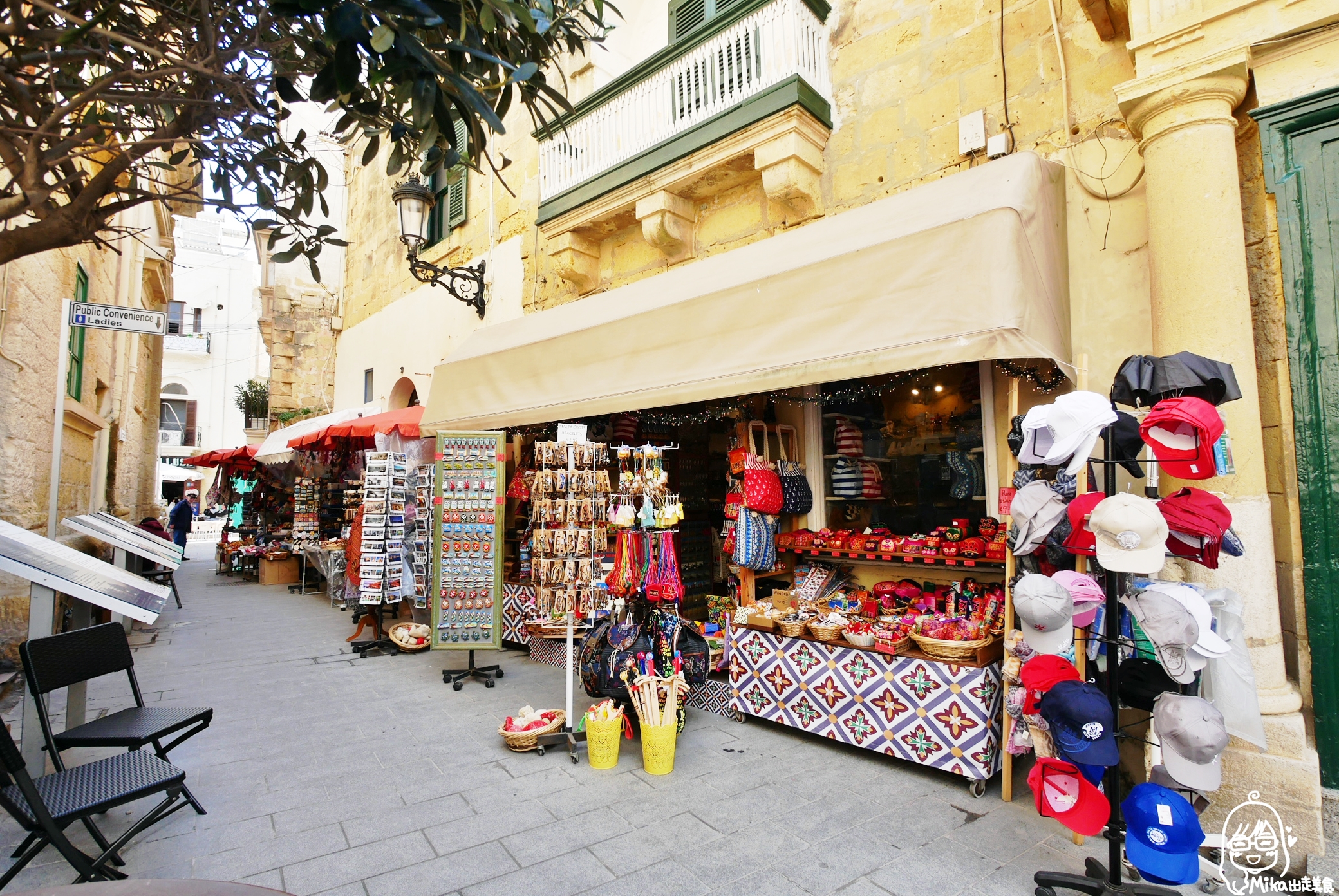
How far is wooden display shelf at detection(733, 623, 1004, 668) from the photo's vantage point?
4008mm

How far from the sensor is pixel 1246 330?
11.2 feet

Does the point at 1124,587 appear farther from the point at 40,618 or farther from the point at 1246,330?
the point at 40,618

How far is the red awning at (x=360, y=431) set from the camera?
8375 mm

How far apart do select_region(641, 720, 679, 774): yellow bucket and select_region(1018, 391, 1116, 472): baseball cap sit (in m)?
2.66

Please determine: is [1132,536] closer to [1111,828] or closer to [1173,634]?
[1173,634]

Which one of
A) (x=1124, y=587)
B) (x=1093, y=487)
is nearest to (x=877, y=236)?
(x=1093, y=487)

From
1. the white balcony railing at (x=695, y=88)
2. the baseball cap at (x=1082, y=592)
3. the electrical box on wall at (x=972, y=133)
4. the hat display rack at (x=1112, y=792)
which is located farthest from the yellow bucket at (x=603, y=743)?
the electrical box on wall at (x=972, y=133)

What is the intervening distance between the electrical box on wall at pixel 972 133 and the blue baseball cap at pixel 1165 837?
4222 mm

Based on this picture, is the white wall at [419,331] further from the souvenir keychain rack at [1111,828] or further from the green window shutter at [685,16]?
the souvenir keychain rack at [1111,828]

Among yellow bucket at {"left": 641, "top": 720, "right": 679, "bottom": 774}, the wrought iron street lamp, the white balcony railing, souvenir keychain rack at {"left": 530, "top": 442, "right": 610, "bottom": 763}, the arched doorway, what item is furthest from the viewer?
the arched doorway

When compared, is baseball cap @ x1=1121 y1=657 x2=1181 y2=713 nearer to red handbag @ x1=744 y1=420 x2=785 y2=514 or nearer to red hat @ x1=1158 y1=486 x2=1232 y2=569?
red hat @ x1=1158 y1=486 x2=1232 y2=569

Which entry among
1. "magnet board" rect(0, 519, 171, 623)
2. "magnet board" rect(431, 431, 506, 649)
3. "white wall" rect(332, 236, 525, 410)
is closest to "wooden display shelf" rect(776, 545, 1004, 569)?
"magnet board" rect(431, 431, 506, 649)

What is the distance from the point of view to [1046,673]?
2.94 meters

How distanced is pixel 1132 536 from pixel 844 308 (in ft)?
7.16
